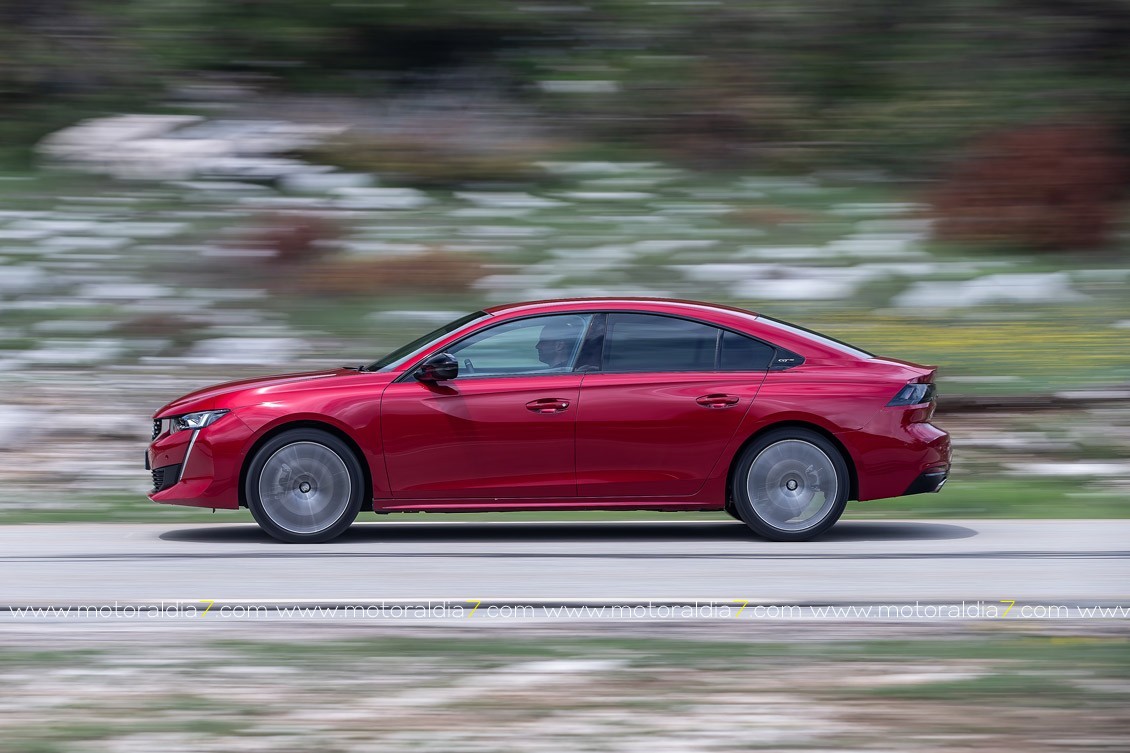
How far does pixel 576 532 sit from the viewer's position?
8.91 m

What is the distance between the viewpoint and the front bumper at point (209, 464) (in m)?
8.34

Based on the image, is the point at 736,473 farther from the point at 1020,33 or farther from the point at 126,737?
the point at 1020,33

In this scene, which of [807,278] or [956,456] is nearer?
[956,456]

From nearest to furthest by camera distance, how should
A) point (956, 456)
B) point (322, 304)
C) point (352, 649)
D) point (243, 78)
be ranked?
point (352, 649) < point (956, 456) < point (322, 304) < point (243, 78)

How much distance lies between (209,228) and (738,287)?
5.92 m

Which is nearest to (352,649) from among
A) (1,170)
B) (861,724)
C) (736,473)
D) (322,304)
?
(861,724)

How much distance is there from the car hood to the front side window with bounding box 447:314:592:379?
0.50m

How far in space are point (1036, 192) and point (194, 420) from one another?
11069 millimetres

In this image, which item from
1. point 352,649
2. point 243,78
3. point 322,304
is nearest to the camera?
point 352,649

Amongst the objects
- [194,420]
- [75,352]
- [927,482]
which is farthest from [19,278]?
[927,482]

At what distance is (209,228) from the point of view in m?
16.3

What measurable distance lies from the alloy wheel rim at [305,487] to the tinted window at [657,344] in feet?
5.51

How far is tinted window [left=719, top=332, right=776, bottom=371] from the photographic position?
8.54 meters

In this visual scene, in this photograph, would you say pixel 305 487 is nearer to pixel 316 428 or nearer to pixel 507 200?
pixel 316 428
